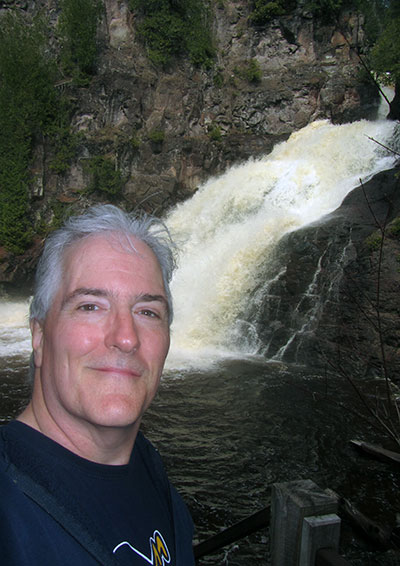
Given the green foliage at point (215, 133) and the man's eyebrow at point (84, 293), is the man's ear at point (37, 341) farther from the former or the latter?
the green foliage at point (215, 133)

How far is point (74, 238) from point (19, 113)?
2157 cm

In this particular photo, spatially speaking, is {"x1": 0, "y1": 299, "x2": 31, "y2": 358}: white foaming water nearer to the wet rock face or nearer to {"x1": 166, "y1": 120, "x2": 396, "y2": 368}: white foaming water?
{"x1": 166, "y1": 120, "x2": 396, "y2": 368}: white foaming water

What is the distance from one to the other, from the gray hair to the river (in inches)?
74.3

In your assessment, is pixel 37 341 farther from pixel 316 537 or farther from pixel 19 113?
pixel 19 113

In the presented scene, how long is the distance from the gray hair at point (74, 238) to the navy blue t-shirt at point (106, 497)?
1.61 ft

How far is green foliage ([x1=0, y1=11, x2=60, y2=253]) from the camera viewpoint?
18797 mm

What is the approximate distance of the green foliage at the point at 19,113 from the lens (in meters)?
18.8

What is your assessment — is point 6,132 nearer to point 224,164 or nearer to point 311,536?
point 224,164

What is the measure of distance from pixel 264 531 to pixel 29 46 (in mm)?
24519

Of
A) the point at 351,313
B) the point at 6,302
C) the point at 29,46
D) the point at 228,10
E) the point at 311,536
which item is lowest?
the point at 6,302

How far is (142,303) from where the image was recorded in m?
1.56

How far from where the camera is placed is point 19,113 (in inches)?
787

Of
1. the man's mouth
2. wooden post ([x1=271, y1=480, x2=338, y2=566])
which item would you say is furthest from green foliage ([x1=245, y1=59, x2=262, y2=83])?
the man's mouth

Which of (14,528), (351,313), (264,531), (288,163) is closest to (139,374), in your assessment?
(14,528)
